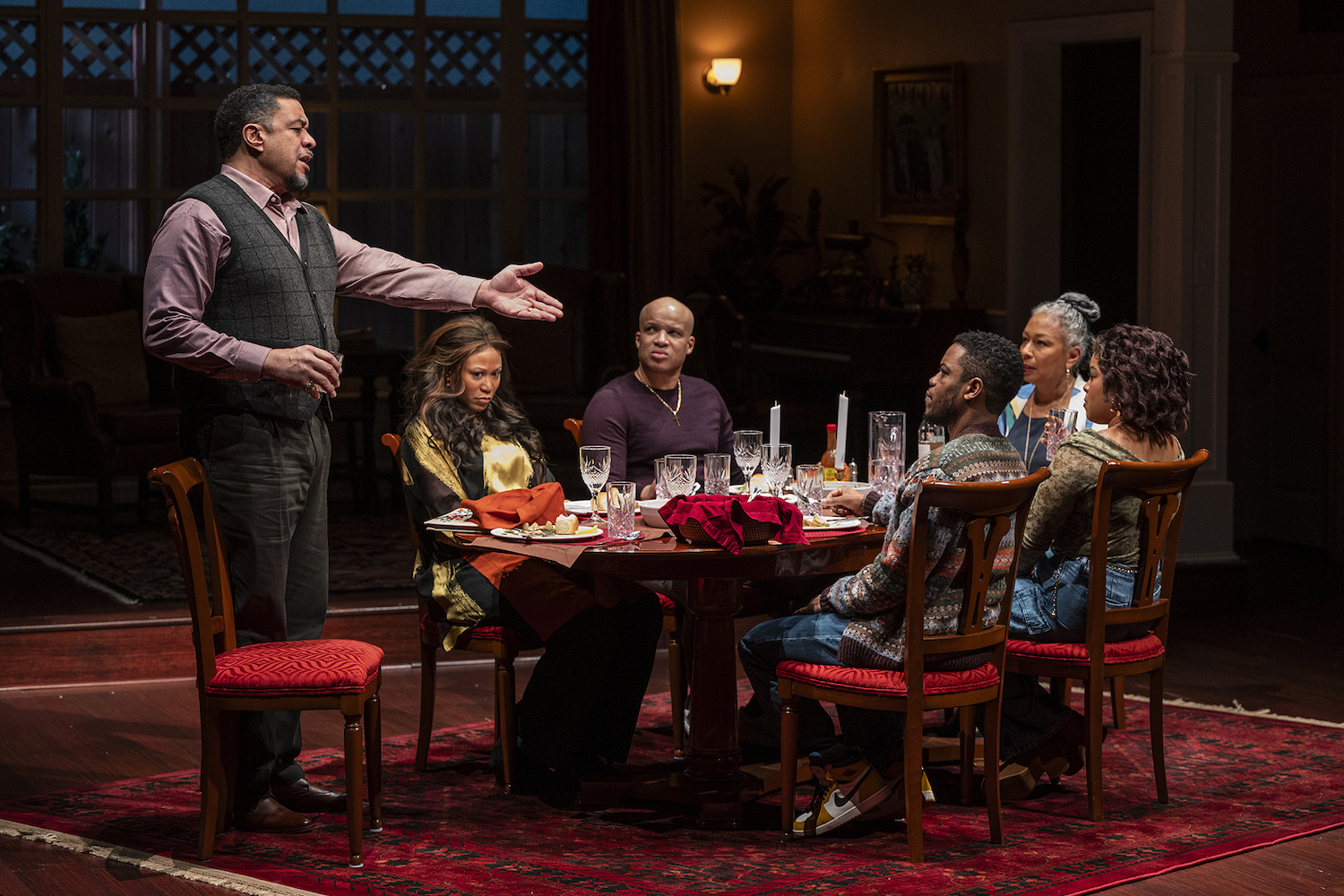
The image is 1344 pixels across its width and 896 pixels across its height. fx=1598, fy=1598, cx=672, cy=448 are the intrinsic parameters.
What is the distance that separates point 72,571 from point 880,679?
13.8ft

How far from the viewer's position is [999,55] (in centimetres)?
780

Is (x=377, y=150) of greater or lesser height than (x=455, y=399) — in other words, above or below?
above

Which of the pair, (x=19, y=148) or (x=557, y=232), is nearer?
(x=19, y=148)

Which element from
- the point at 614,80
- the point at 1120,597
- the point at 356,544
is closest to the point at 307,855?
the point at 1120,597

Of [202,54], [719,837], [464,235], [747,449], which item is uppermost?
[202,54]

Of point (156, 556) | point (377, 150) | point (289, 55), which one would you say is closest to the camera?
point (156, 556)

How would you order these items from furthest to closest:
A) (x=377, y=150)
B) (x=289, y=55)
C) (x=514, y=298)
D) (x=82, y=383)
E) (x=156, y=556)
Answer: (x=377, y=150)
(x=289, y=55)
(x=82, y=383)
(x=156, y=556)
(x=514, y=298)

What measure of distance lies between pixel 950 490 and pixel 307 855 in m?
1.62

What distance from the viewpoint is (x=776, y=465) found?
157 inches

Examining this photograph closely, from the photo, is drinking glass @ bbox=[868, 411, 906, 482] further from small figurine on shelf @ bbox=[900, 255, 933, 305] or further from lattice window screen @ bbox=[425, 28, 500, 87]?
lattice window screen @ bbox=[425, 28, 500, 87]

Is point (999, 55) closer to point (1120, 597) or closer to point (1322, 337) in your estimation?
point (1322, 337)

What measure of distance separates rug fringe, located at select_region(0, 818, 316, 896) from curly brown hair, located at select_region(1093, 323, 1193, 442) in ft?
7.17

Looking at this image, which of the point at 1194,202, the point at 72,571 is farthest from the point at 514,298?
the point at 72,571

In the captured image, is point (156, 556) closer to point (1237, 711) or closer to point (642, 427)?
point (642, 427)
